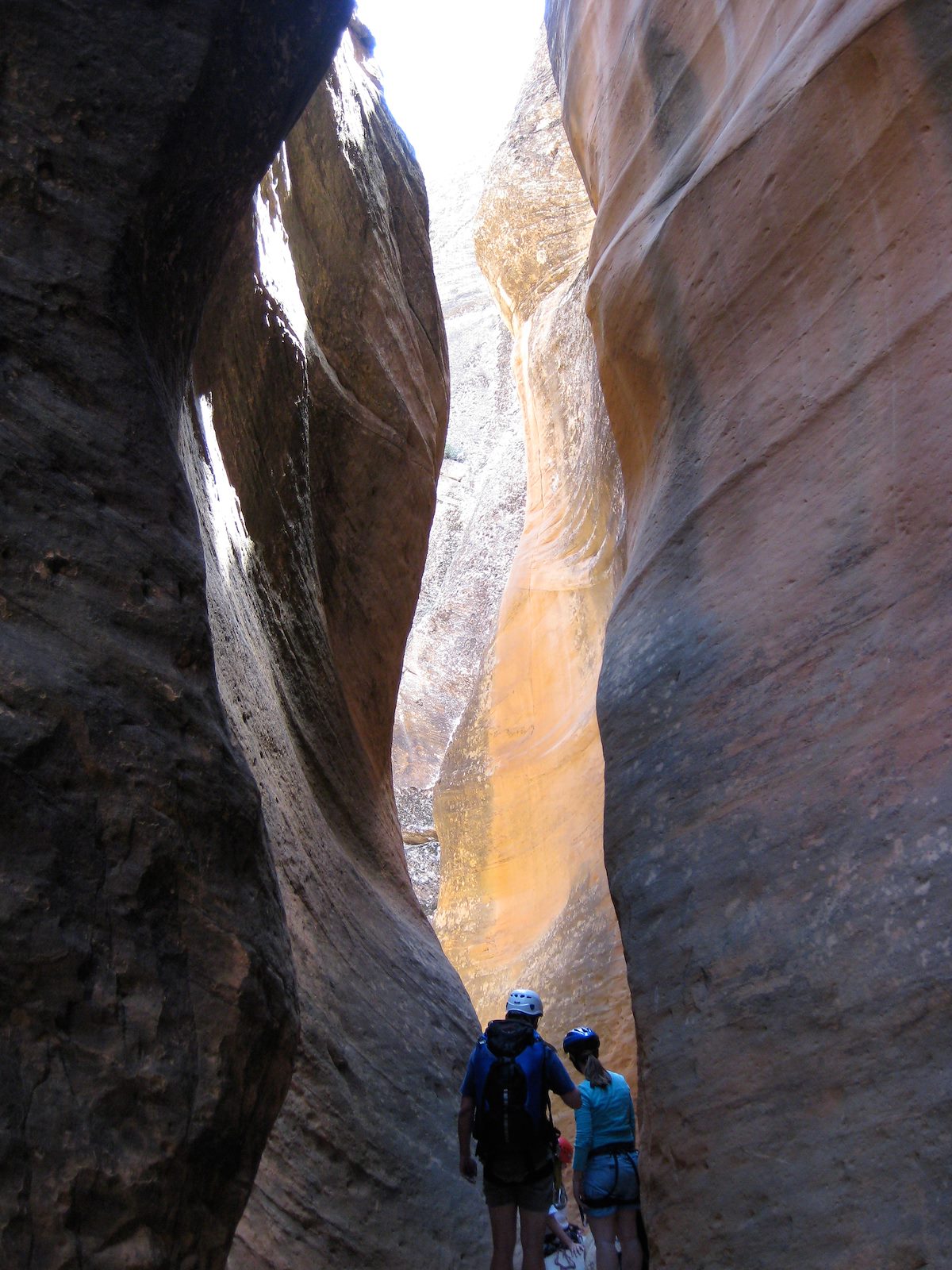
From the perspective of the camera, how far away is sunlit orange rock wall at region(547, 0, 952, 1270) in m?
2.96

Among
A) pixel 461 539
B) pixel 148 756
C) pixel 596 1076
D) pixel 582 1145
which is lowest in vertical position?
pixel 582 1145

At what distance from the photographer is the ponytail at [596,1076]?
13.1ft

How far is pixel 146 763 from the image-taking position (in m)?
2.32

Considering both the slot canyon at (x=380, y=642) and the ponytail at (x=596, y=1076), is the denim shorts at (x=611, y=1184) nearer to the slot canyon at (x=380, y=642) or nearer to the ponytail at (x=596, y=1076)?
the ponytail at (x=596, y=1076)

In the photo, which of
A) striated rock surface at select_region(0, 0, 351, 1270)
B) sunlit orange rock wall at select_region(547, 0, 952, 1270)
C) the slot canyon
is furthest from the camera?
sunlit orange rock wall at select_region(547, 0, 952, 1270)

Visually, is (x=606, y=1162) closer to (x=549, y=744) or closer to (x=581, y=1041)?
(x=581, y=1041)

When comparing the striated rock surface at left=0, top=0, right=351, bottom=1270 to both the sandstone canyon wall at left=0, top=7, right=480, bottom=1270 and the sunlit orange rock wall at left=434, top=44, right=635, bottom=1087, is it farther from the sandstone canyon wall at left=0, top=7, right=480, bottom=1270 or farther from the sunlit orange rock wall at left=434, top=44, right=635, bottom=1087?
the sunlit orange rock wall at left=434, top=44, right=635, bottom=1087

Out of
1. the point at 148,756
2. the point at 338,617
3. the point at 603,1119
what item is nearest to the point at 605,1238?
the point at 603,1119

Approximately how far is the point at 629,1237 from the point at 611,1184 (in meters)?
0.17

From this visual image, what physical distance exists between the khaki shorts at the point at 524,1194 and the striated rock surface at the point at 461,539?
605 inches

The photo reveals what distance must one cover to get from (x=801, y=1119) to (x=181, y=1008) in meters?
1.72

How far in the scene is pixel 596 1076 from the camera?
3.99 m

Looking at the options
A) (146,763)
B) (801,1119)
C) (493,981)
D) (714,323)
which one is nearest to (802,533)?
(714,323)

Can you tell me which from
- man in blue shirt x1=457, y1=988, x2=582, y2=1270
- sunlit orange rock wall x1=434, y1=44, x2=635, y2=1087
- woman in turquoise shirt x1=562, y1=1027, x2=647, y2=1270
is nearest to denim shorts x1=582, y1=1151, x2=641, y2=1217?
woman in turquoise shirt x1=562, y1=1027, x2=647, y2=1270
